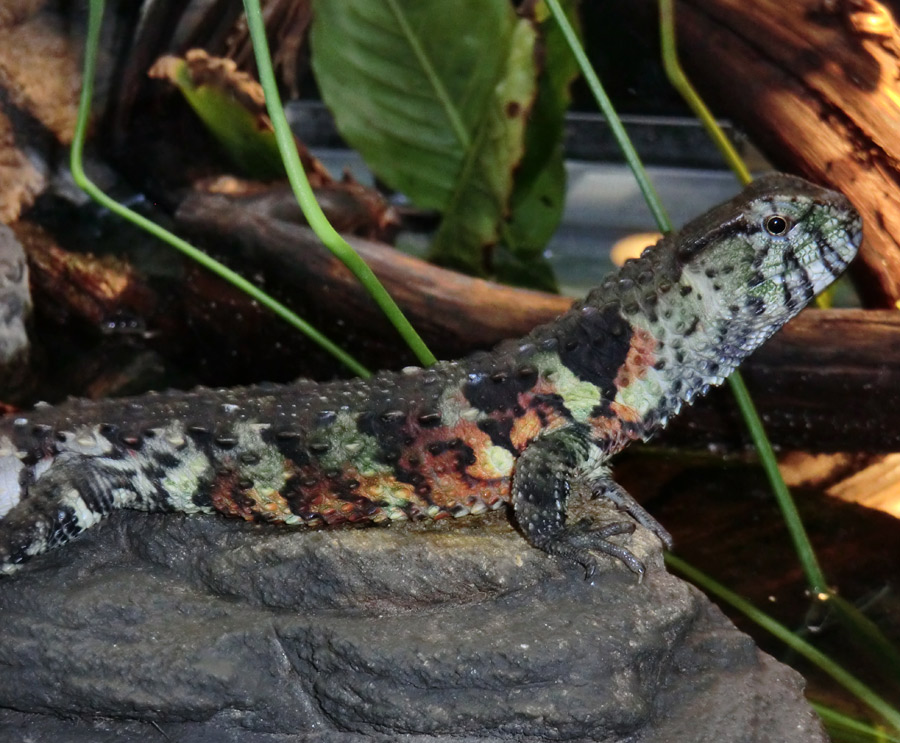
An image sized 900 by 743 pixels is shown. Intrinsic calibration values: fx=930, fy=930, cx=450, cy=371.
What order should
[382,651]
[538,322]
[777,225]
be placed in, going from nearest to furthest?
[382,651], [777,225], [538,322]

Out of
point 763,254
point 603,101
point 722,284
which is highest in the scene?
point 603,101

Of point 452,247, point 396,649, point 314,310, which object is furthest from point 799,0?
point 396,649

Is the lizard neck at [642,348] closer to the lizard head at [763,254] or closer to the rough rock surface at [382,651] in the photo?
the lizard head at [763,254]

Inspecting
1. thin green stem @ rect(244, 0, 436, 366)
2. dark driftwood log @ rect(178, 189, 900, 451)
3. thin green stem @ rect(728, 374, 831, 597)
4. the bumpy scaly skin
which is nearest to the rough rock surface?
the bumpy scaly skin

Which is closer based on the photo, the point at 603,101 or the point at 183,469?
the point at 183,469

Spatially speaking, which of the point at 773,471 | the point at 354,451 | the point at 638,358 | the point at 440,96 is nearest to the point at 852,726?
the point at 773,471

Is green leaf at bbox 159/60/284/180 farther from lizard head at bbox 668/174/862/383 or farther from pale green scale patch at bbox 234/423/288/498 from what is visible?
lizard head at bbox 668/174/862/383

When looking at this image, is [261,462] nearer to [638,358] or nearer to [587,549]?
[587,549]
